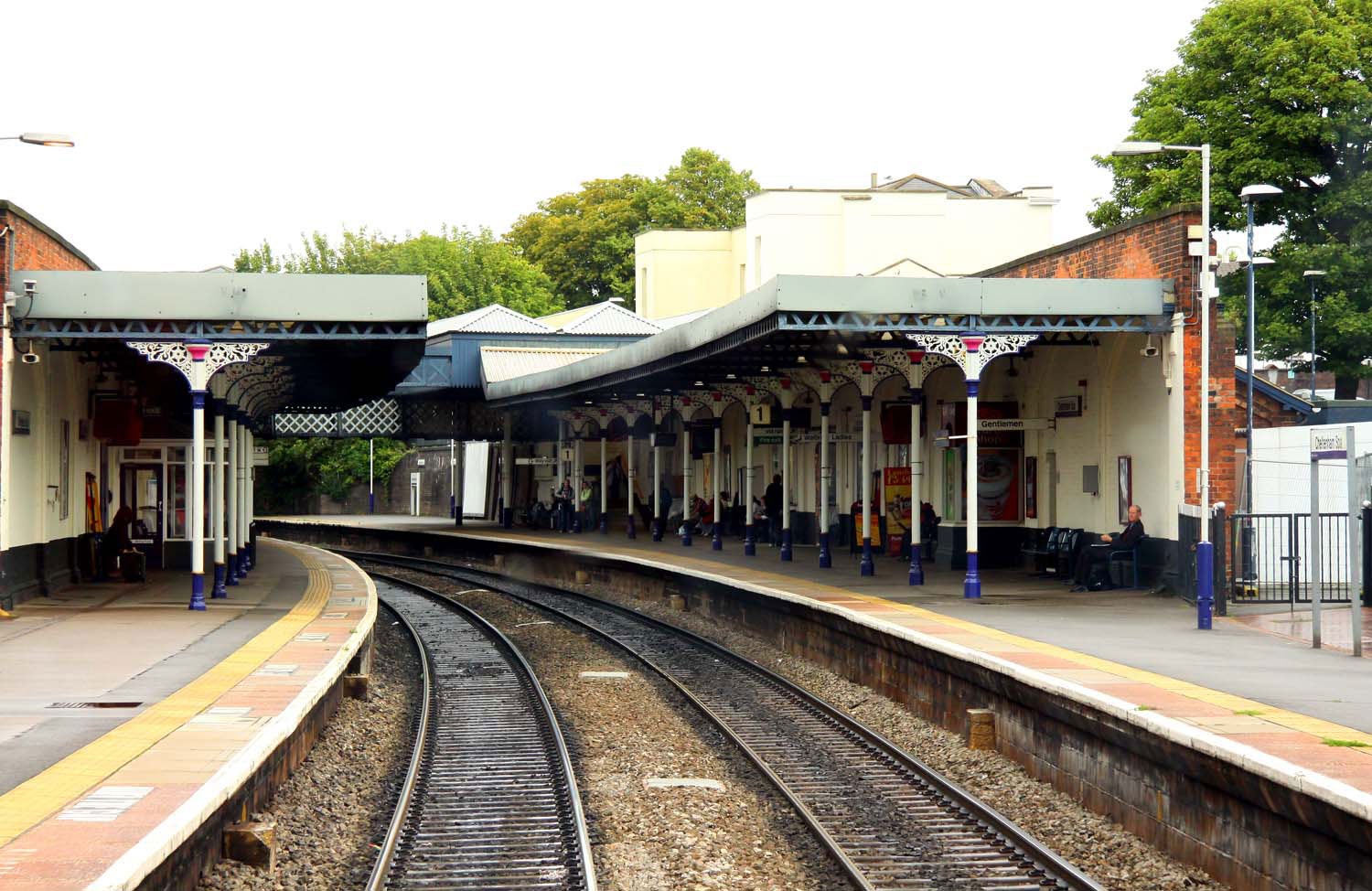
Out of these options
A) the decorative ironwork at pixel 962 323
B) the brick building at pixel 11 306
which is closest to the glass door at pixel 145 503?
the brick building at pixel 11 306

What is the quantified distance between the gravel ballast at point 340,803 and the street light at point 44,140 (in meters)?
5.92

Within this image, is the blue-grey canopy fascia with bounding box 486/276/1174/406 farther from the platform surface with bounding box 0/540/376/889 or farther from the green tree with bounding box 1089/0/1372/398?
the green tree with bounding box 1089/0/1372/398

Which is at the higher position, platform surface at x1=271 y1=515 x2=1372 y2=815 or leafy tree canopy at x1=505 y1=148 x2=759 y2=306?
leafy tree canopy at x1=505 y1=148 x2=759 y2=306

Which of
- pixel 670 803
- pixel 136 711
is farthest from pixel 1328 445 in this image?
pixel 136 711

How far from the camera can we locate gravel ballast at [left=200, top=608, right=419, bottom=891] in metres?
8.29

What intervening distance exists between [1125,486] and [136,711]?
1290cm

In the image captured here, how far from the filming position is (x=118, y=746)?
9.15 meters

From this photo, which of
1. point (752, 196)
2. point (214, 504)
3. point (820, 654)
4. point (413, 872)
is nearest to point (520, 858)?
point (413, 872)

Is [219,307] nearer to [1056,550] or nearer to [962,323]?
[962,323]

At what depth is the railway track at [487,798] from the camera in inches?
336

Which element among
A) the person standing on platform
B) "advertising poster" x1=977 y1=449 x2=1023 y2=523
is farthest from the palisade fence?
the person standing on platform

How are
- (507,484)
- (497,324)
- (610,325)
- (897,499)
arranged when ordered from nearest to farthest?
(897,499) → (497,324) → (610,325) → (507,484)

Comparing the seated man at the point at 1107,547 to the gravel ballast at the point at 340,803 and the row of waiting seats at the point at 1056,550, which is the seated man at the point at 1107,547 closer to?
the row of waiting seats at the point at 1056,550

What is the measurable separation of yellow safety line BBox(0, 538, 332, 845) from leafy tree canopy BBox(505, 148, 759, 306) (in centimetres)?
5520
